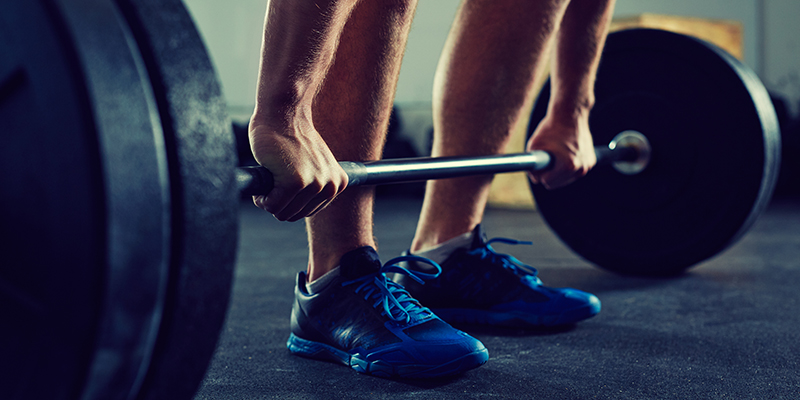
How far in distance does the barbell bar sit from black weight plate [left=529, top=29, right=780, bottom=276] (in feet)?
0.39

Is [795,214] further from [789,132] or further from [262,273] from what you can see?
[262,273]

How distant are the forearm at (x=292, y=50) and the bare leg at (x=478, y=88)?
412mm

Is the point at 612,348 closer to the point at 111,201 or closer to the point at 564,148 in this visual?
the point at 564,148

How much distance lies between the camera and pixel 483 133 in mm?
1084

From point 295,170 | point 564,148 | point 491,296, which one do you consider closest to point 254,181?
point 295,170

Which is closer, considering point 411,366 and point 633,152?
point 411,366

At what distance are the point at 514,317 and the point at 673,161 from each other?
61cm

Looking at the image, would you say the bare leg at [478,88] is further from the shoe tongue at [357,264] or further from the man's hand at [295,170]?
the man's hand at [295,170]

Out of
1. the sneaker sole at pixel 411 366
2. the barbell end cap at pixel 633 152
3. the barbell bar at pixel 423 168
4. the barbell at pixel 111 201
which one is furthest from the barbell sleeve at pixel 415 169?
the barbell end cap at pixel 633 152

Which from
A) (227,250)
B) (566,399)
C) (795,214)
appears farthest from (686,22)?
(227,250)

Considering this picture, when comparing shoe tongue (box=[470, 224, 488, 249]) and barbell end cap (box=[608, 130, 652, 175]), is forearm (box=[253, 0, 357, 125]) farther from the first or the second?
barbell end cap (box=[608, 130, 652, 175])

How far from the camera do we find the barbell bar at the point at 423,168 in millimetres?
622

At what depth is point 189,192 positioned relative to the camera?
1.47ft

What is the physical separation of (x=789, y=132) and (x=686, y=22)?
1.01 meters
